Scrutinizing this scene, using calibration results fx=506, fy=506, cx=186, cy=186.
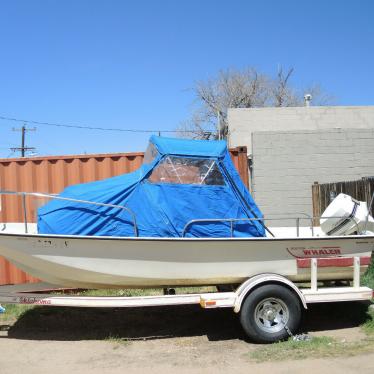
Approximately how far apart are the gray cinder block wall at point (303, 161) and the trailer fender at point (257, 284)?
22.6 ft

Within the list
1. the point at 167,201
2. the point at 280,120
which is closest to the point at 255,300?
the point at 167,201

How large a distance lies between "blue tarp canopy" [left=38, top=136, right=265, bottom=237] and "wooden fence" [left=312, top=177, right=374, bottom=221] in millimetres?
3403

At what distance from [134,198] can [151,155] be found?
89 centimetres

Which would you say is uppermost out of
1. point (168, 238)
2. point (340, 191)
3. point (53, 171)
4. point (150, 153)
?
point (150, 153)

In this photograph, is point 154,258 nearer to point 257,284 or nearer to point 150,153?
point 257,284

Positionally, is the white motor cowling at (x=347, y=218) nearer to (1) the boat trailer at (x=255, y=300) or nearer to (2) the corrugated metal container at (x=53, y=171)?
(1) the boat trailer at (x=255, y=300)

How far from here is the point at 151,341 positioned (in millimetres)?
6477

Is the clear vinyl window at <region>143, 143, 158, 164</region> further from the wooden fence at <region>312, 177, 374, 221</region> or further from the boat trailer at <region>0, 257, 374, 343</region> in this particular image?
the wooden fence at <region>312, 177, 374, 221</region>

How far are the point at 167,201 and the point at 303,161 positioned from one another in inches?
305

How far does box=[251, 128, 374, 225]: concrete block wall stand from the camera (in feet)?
43.1

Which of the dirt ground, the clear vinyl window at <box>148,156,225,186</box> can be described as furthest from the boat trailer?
the clear vinyl window at <box>148,156,225,186</box>

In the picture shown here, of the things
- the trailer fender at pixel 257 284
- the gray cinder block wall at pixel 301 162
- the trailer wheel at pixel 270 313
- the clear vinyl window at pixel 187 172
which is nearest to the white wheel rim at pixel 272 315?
the trailer wheel at pixel 270 313

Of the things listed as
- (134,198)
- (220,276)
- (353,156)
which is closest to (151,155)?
(134,198)

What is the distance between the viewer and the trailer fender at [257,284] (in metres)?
6.11
